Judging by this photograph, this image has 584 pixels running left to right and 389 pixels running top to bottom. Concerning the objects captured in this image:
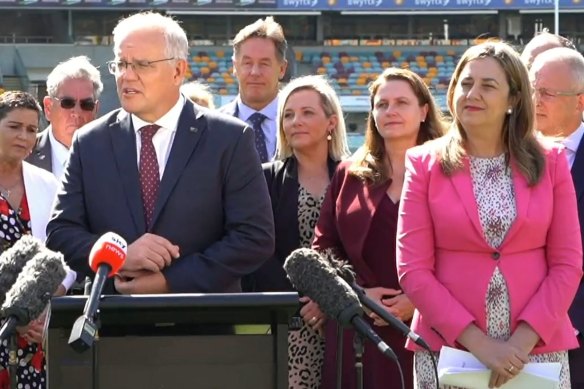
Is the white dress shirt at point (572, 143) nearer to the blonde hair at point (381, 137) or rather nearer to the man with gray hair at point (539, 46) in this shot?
the blonde hair at point (381, 137)

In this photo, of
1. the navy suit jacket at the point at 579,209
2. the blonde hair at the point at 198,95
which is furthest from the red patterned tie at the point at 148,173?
the blonde hair at the point at 198,95

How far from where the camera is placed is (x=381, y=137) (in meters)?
4.64

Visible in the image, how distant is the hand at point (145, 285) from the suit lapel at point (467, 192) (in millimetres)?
978

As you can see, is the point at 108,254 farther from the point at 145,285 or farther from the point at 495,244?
the point at 495,244

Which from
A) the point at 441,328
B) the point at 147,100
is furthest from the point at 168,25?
the point at 441,328

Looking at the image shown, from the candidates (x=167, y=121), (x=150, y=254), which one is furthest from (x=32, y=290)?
(x=167, y=121)

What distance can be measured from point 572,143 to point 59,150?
2.57m

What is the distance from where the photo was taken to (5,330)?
279 cm

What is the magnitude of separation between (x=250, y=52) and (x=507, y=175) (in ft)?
8.53

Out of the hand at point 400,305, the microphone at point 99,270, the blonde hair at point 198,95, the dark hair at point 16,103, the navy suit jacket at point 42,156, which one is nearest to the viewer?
the microphone at point 99,270

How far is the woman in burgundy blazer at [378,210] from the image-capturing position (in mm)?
4316

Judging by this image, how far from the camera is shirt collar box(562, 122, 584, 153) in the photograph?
4395 mm

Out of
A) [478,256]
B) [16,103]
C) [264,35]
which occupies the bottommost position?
[478,256]

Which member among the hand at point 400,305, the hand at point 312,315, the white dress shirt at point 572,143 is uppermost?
the white dress shirt at point 572,143
